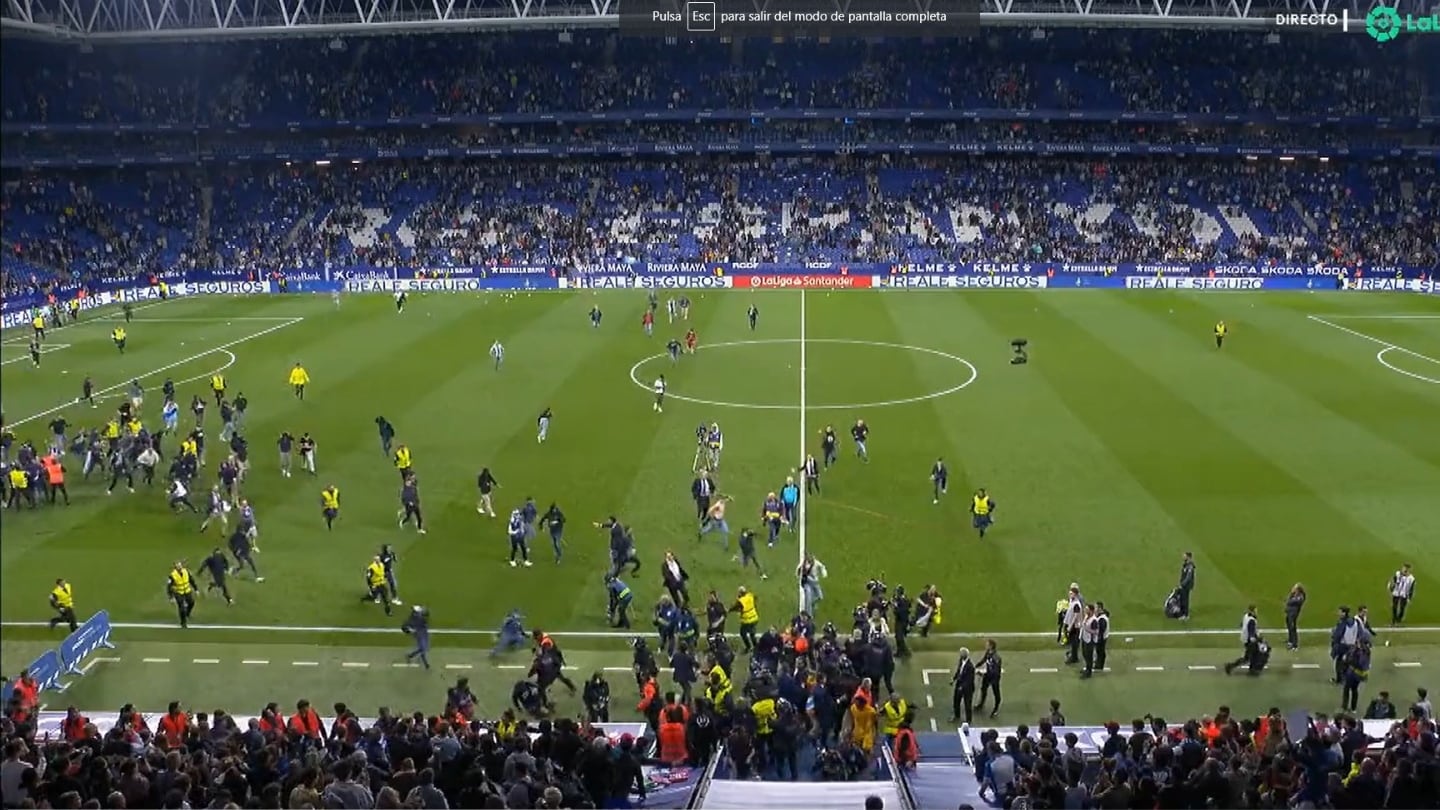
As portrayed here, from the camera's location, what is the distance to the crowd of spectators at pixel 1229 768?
420 inches

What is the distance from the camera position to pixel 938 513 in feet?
87.5

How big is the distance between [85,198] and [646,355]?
133 ft

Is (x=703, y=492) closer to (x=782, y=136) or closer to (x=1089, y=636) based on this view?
(x=1089, y=636)

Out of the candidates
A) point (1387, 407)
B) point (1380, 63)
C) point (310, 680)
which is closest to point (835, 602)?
point (310, 680)

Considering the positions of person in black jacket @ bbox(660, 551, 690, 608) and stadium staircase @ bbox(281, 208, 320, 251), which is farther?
stadium staircase @ bbox(281, 208, 320, 251)

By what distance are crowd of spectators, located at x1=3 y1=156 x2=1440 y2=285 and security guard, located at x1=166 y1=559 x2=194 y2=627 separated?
4829 cm

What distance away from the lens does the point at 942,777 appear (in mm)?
14125

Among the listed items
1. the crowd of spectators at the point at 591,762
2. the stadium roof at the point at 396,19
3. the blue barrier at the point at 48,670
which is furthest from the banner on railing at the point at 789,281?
the crowd of spectators at the point at 591,762

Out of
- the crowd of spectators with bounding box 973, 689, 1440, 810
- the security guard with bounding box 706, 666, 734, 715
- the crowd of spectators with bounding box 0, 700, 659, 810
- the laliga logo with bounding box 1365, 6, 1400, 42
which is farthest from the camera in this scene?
the laliga logo with bounding box 1365, 6, 1400, 42

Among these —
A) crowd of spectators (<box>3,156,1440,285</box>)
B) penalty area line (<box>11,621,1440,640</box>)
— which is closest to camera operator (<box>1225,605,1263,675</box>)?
penalty area line (<box>11,621,1440,640</box>)

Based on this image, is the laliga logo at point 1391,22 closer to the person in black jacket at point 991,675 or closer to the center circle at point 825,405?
the center circle at point 825,405

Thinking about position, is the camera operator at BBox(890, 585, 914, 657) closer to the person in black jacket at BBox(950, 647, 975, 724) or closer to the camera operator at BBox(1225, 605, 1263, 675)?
the person in black jacket at BBox(950, 647, 975, 724)

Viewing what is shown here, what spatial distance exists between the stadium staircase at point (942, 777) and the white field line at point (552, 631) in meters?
4.84

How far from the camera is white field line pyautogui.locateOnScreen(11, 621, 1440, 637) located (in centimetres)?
2066
